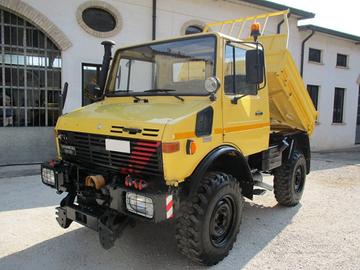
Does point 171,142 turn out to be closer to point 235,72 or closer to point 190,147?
point 190,147

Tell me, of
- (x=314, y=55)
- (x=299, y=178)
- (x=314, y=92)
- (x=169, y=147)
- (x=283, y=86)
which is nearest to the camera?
(x=169, y=147)

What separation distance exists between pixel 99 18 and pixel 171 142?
6766 millimetres

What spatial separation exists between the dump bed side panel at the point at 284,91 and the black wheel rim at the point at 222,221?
202 centimetres

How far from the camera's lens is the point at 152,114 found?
3.20 meters

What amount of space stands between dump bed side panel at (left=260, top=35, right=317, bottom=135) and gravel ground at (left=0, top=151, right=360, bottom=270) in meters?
1.37

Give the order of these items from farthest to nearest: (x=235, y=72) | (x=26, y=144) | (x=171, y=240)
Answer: (x=26, y=144) < (x=171, y=240) < (x=235, y=72)

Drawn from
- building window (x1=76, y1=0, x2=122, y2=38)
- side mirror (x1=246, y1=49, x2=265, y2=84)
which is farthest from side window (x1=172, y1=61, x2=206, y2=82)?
building window (x1=76, y1=0, x2=122, y2=38)

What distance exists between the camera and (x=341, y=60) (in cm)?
1413

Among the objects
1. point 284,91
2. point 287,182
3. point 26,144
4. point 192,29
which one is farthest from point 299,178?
point 26,144

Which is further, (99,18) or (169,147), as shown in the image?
(99,18)

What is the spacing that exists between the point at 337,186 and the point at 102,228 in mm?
5555

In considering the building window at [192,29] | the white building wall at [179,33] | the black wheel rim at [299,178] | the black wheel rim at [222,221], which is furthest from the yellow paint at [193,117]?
the building window at [192,29]

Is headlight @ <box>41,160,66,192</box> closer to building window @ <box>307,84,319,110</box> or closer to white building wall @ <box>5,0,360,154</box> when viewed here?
white building wall @ <box>5,0,360,154</box>

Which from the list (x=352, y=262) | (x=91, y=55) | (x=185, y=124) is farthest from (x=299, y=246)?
(x=91, y=55)
